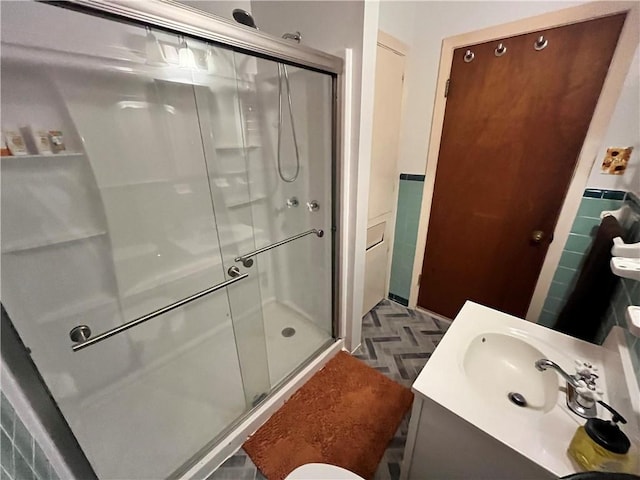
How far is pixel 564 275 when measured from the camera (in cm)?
149

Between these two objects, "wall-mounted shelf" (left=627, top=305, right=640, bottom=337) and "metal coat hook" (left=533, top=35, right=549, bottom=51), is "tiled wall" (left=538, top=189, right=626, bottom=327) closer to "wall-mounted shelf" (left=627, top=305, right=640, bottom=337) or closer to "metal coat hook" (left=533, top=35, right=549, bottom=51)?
"metal coat hook" (left=533, top=35, right=549, bottom=51)

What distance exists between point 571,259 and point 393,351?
122cm

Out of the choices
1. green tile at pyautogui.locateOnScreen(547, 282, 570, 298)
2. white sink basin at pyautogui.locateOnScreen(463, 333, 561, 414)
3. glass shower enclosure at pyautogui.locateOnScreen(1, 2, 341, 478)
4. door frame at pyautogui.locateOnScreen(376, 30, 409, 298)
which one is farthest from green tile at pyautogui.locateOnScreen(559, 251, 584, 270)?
glass shower enclosure at pyautogui.locateOnScreen(1, 2, 341, 478)

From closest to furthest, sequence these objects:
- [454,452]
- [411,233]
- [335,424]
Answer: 1. [454,452]
2. [335,424]
3. [411,233]


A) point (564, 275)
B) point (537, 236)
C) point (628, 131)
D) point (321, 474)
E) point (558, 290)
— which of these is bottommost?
point (321, 474)

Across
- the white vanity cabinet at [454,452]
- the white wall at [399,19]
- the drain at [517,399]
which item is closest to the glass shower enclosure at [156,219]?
the white wall at [399,19]

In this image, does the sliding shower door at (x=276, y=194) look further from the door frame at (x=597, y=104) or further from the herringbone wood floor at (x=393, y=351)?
the door frame at (x=597, y=104)

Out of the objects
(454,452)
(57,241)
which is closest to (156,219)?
(57,241)

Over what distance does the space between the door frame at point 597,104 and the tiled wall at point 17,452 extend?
2146 millimetres

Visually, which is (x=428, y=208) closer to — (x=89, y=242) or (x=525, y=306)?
(x=525, y=306)

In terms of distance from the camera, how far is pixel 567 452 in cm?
63

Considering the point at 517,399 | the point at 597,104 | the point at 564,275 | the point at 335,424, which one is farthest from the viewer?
the point at 564,275

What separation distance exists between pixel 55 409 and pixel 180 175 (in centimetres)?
112

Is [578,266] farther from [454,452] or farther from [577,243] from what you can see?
[454,452]
